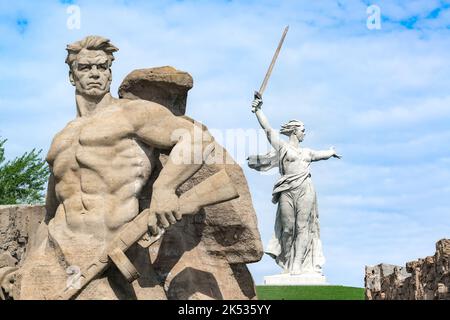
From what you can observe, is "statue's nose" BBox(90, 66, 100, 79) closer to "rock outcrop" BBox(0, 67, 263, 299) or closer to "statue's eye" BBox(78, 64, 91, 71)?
"statue's eye" BBox(78, 64, 91, 71)

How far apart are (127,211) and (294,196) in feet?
32.2

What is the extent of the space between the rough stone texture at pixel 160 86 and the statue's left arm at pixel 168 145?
0.64 metres

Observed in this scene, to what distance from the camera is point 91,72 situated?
7164mm

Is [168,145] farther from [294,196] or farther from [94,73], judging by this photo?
[294,196]

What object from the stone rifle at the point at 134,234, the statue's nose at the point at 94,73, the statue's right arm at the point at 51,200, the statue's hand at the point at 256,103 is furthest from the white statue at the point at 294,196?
the stone rifle at the point at 134,234

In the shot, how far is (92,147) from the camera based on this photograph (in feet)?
22.6

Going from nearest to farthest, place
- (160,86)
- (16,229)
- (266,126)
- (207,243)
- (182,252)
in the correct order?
(182,252) → (207,243) → (160,86) → (16,229) → (266,126)

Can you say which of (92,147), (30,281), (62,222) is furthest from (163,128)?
(30,281)

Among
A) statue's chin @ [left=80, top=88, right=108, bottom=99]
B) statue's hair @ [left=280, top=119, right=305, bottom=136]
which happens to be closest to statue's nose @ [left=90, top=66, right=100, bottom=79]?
statue's chin @ [left=80, top=88, right=108, bottom=99]

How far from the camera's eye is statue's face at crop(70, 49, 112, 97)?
716 centimetres

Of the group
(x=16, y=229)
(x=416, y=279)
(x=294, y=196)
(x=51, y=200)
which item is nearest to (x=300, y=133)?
(x=294, y=196)

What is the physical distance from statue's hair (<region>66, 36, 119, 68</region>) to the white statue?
9040 millimetres

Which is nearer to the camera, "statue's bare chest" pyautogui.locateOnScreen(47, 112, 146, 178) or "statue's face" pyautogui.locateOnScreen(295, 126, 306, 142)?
"statue's bare chest" pyautogui.locateOnScreen(47, 112, 146, 178)
